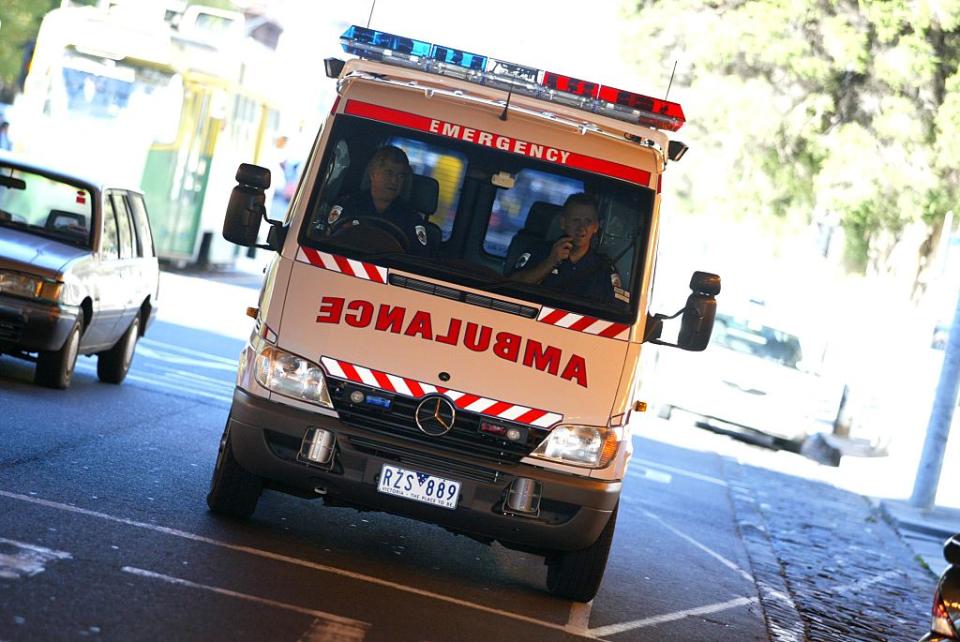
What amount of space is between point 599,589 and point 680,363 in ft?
42.1

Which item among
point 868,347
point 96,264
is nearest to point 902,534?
point 96,264

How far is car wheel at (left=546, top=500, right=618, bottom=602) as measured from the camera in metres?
8.64

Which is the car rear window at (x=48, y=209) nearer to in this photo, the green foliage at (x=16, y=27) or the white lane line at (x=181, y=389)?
the white lane line at (x=181, y=389)

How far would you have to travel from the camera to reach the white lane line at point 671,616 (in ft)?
27.8

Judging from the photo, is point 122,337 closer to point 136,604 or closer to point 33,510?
point 33,510

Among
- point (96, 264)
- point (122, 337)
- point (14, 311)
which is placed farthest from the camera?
point (122, 337)

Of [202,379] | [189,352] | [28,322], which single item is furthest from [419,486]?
[189,352]

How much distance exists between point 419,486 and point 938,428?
1083cm

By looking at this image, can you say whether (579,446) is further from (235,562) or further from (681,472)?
(681,472)

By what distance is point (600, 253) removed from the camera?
28.4 ft

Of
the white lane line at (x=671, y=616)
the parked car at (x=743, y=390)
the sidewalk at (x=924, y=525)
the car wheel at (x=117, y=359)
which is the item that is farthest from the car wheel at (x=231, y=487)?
the parked car at (x=743, y=390)

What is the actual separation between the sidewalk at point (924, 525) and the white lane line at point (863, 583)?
1038 mm

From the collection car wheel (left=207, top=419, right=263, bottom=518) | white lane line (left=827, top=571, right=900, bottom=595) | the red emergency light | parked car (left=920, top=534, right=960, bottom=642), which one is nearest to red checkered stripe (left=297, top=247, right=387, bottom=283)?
car wheel (left=207, top=419, right=263, bottom=518)

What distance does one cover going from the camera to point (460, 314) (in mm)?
8219
